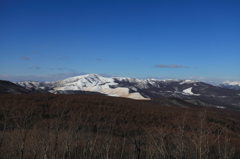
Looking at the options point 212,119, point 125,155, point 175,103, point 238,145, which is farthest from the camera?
point 175,103

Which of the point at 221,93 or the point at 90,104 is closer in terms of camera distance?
the point at 90,104

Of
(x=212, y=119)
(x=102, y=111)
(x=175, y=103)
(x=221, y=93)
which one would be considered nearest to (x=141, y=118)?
(x=102, y=111)

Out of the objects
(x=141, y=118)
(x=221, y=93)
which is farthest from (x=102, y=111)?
(x=221, y=93)

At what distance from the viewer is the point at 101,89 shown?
434 ft

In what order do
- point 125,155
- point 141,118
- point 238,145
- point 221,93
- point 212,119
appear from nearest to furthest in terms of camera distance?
point 125,155 < point 238,145 < point 141,118 < point 212,119 < point 221,93

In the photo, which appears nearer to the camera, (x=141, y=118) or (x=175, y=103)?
(x=141, y=118)

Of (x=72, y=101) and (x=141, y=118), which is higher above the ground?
(x=72, y=101)

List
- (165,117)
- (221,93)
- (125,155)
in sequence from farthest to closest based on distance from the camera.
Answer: (221,93) → (165,117) → (125,155)

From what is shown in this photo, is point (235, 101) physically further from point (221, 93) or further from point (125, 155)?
point (125, 155)

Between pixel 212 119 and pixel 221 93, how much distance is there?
16220cm

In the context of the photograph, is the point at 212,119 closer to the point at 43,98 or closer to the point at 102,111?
the point at 102,111

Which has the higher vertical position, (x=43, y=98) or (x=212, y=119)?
(x=43, y=98)

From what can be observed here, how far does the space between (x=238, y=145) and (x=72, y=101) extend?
22805 mm

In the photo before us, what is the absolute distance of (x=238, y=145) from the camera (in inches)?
744
